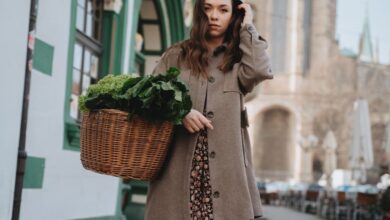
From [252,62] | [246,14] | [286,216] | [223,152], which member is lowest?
[286,216]

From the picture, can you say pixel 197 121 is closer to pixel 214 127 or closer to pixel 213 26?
pixel 214 127

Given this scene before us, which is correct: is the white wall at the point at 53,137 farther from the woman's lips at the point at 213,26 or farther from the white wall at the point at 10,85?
the woman's lips at the point at 213,26

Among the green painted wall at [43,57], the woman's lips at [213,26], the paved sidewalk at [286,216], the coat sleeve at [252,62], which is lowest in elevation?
the paved sidewalk at [286,216]

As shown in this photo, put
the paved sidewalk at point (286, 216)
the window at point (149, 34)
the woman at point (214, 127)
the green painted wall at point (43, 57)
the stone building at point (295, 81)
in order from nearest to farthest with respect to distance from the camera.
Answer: the woman at point (214, 127) → the green painted wall at point (43, 57) → the window at point (149, 34) → the paved sidewalk at point (286, 216) → the stone building at point (295, 81)

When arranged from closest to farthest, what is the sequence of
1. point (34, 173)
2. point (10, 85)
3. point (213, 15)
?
point (213, 15), point (10, 85), point (34, 173)

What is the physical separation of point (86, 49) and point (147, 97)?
453 cm

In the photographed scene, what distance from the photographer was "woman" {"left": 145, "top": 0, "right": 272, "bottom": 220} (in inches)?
116

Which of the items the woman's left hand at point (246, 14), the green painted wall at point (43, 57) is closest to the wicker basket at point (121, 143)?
the woman's left hand at point (246, 14)

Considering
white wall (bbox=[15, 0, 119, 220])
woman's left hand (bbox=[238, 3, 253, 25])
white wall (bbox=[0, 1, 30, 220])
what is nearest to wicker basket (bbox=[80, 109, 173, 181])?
woman's left hand (bbox=[238, 3, 253, 25])

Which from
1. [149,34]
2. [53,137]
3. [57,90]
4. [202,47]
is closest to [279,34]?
[149,34]

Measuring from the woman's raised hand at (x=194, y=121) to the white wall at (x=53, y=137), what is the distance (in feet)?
8.92

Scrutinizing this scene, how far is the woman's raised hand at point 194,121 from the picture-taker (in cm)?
286

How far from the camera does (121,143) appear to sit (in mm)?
2781

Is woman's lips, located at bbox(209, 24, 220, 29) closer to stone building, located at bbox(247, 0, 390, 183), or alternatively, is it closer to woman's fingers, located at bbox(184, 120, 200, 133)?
woman's fingers, located at bbox(184, 120, 200, 133)
